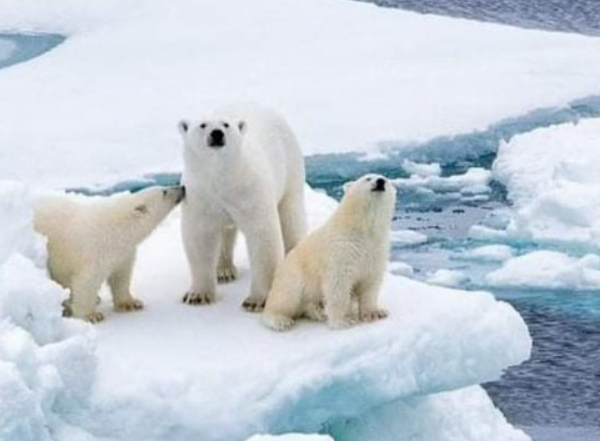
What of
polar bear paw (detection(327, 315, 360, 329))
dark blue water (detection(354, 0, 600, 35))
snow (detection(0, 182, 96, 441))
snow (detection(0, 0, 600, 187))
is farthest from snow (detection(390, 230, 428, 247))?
dark blue water (detection(354, 0, 600, 35))

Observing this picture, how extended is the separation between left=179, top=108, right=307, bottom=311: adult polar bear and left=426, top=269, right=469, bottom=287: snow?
251 cm

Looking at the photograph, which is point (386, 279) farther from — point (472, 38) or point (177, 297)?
point (472, 38)

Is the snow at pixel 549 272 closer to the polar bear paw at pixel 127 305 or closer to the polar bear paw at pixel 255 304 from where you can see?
the polar bear paw at pixel 255 304

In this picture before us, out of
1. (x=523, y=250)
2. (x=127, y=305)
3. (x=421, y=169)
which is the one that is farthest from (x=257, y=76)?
(x=127, y=305)

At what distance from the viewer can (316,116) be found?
11766 millimetres

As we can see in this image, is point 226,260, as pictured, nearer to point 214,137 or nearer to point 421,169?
point 214,137

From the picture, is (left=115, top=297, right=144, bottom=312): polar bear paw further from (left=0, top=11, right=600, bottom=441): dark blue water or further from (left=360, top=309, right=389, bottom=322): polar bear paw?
(left=0, top=11, right=600, bottom=441): dark blue water

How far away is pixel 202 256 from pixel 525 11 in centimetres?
1201

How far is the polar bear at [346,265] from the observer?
5.97 m

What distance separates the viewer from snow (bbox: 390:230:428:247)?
966 cm

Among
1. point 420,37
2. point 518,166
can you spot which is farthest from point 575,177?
point 420,37

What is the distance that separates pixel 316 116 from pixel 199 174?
5628mm

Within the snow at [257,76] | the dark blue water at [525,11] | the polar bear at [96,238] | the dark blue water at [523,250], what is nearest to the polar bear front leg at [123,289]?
the polar bear at [96,238]

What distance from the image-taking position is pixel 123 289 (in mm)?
6219
